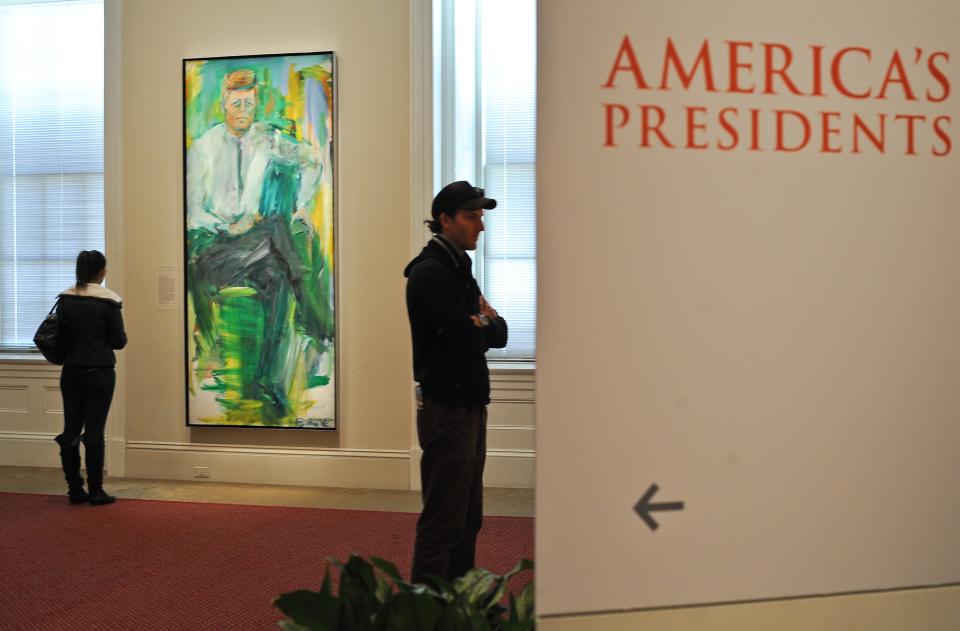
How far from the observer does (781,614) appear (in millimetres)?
1155

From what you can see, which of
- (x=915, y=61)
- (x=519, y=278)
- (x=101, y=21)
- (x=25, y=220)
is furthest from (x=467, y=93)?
(x=915, y=61)

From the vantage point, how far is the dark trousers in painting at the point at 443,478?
109 inches

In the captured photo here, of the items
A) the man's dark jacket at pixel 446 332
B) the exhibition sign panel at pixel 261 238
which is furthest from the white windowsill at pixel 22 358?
the man's dark jacket at pixel 446 332

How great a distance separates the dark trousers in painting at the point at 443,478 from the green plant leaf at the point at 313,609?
76 cm

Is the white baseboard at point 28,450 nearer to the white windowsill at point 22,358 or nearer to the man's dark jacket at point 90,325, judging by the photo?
the white windowsill at point 22,358

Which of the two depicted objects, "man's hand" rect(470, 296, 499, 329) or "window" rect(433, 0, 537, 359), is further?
"window" rect(433, 0, 537, 359)

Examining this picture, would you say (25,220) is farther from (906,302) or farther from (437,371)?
(906,302)

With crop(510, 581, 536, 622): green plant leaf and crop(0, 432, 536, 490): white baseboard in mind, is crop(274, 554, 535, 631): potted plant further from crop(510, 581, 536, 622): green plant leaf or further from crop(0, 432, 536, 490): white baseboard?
crop(0, 432, 536, 490): white baseboard

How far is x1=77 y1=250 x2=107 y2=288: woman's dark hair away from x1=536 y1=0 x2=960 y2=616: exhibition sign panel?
4.76 m

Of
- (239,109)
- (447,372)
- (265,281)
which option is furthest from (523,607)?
(239,109)

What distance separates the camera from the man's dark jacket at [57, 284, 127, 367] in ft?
17.0

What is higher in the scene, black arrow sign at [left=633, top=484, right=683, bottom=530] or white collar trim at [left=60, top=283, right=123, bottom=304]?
white collar trim at [left=60, top=283, right=123, bottom=304]

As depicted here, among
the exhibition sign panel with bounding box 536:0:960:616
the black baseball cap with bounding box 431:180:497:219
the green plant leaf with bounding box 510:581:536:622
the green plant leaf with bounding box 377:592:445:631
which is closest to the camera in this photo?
the exhibition sign panel with bounding box 536:0:960:616

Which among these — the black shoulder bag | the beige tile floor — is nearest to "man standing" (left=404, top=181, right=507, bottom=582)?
the beige tile floor
